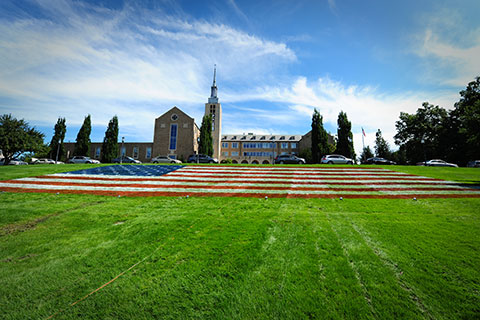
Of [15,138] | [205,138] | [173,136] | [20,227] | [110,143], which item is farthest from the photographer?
[173,136]

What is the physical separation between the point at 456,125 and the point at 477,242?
54.6 m

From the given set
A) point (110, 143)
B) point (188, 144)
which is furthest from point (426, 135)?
point (110, 143)

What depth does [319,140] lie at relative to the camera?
1565 inches

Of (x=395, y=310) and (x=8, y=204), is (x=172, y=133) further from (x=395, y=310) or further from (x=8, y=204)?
(x=395, y=310)

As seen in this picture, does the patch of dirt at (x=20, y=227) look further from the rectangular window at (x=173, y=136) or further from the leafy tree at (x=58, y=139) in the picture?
the leafy tree at (x=58, y=139)

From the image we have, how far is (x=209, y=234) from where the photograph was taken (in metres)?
5.29

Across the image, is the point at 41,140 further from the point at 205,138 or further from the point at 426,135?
the point at 426,135

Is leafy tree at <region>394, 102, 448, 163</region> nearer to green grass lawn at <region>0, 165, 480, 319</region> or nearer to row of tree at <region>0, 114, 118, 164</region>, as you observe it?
green grass lawn at <region>0, 165, 480, 319</region>

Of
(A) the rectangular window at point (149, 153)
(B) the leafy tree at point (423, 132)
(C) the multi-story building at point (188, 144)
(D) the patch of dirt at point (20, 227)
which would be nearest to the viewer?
(D) the patch of dirt at point (20, 227)

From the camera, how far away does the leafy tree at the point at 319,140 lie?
39.2 meters

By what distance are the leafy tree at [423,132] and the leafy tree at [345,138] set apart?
1864 centimetres

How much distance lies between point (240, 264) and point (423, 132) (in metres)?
60.3

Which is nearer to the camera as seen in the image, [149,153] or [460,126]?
[460,126]

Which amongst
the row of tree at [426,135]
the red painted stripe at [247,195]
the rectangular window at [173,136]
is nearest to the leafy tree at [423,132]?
the row of tree at [426,135]
